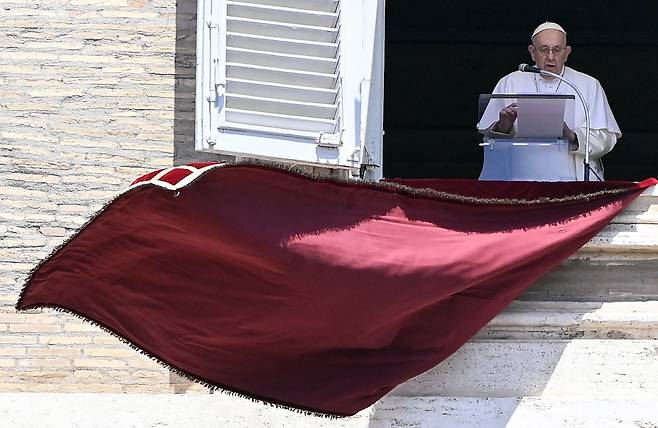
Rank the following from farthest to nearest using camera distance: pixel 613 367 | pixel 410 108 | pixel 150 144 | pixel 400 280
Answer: pixel 410 108 < pixel 150 144 < pixel 613 367 < pixel 400 280

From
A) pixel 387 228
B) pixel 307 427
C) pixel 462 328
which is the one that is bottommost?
pixel 307 427

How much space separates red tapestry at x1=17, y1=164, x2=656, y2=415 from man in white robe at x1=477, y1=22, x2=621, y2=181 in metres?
0.74

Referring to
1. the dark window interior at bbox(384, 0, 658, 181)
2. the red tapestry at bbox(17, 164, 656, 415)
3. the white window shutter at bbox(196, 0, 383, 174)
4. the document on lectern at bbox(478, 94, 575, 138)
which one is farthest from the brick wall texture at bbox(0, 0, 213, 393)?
the dark window interior at bbox(384, 0, 658, 181)

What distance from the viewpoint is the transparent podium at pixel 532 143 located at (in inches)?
220

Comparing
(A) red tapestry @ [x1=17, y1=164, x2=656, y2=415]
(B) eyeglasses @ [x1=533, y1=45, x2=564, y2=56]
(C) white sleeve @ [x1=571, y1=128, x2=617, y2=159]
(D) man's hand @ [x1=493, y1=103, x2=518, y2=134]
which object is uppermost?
(B) eyeglasses @ [x1=533, y1=45, x2=564, y2=56]

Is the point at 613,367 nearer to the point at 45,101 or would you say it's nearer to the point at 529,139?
the point at 529,139

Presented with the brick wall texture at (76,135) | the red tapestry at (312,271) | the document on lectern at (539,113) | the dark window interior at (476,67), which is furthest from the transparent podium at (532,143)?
the dark window interior at (476,67)

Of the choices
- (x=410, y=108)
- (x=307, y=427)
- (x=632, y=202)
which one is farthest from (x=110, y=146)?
(x=410, y=108)

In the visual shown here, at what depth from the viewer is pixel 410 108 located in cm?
1151

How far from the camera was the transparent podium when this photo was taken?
560cm

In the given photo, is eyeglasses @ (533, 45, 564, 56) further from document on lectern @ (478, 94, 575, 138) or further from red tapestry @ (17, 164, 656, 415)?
red tapestry @ (17, 164, 656, 415)

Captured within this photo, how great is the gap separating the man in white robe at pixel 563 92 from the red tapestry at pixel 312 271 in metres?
0.74

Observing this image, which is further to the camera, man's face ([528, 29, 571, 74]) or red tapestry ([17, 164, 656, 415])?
man's face ([528, 29, 571, 74])

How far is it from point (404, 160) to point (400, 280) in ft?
21.9
